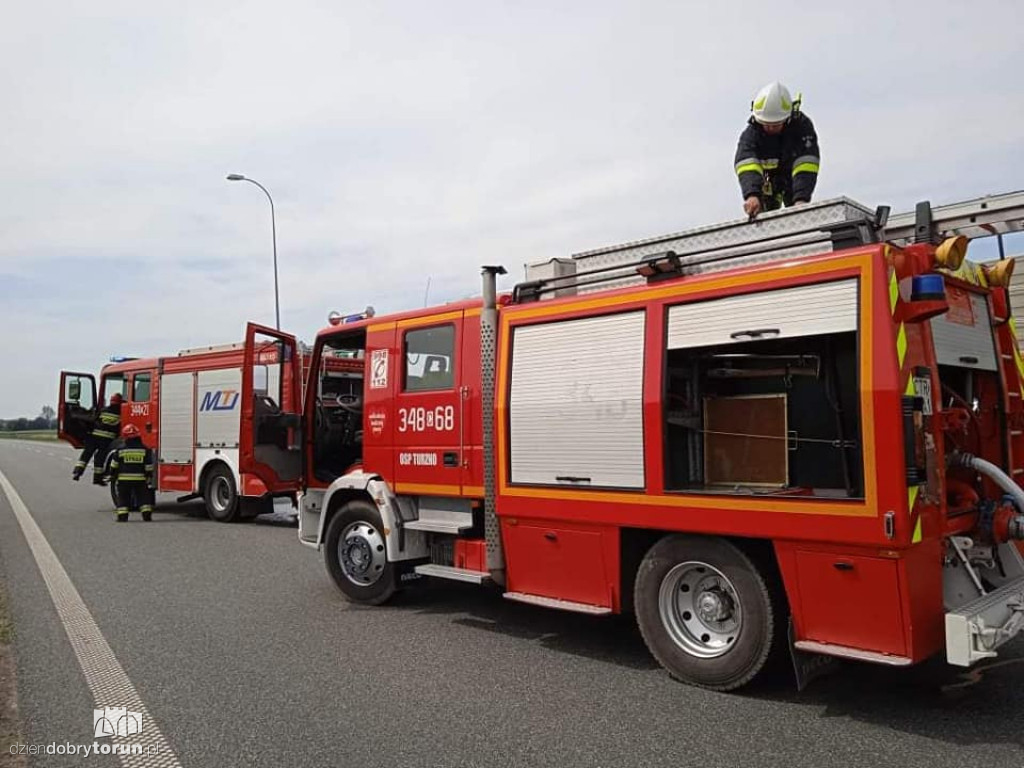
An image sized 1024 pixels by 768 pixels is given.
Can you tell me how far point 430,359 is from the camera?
22.0 feet

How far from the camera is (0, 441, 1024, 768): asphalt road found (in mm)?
4043

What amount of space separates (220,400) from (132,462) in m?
1.72

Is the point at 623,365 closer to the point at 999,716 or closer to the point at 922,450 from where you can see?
the point at 922,450

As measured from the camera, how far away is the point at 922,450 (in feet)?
13.7

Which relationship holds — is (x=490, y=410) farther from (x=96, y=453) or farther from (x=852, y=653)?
(x=96, y=453)

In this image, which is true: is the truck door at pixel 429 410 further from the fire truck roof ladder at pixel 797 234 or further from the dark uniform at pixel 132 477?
the dark uniform at pixel 132 477

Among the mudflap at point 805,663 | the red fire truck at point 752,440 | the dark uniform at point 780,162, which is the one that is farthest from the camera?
the dark uniform at point 780,162

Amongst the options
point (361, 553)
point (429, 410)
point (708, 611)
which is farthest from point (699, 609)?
point (361, 553)

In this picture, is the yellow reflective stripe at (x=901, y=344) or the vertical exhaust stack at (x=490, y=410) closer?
the yellow reflective stripe at (x=901, y=344)

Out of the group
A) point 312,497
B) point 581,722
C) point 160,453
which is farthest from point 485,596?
point 160,453

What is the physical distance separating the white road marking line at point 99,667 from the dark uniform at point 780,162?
515cm

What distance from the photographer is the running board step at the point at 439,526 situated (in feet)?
20.9

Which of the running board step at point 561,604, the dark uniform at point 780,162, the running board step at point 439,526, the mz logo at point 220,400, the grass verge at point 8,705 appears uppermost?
the dark uniform at point 780,162

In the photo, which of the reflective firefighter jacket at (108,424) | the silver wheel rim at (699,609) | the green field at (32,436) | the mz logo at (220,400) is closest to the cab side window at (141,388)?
the reflective firefighter jacket at (108,424)
